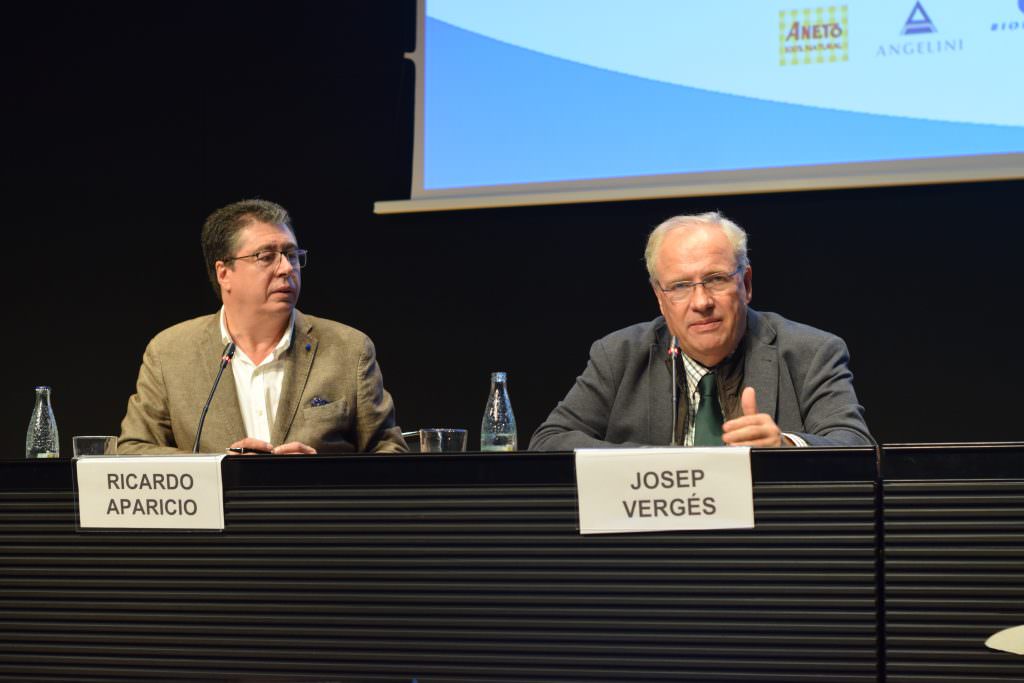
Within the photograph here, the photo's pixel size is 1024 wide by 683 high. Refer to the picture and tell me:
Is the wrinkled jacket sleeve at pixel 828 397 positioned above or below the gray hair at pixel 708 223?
below

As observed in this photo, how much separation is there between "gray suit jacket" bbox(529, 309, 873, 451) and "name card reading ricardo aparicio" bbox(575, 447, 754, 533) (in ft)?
2.26

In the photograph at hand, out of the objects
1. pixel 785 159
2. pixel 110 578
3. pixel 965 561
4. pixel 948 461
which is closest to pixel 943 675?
pixel 965 561

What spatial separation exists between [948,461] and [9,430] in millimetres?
3699

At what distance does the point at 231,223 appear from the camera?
2.63 metres

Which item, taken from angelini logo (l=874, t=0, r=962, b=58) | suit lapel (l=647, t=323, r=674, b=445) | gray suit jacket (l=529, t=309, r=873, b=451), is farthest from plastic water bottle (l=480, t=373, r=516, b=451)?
angelini logo (l=874, t=0, r=962, b=58)

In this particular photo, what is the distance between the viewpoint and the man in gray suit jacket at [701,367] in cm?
215

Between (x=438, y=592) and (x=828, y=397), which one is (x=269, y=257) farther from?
(x=438, y=592)

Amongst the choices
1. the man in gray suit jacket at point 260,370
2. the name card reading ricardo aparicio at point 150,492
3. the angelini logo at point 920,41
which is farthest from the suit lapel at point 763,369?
the angelini logo at point 920,41

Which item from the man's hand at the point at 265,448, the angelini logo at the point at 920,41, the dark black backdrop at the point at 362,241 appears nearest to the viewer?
the man's hand at the point at 265,448

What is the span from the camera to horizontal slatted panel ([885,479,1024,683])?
4.06 ft

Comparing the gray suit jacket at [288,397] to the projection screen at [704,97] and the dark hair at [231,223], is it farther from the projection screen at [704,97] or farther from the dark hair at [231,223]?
the projection screen at [704,97]

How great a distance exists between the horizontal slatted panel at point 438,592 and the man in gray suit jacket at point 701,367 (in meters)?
0.71

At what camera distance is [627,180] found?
3438 mm

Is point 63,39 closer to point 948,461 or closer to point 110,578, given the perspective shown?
point 110,578
